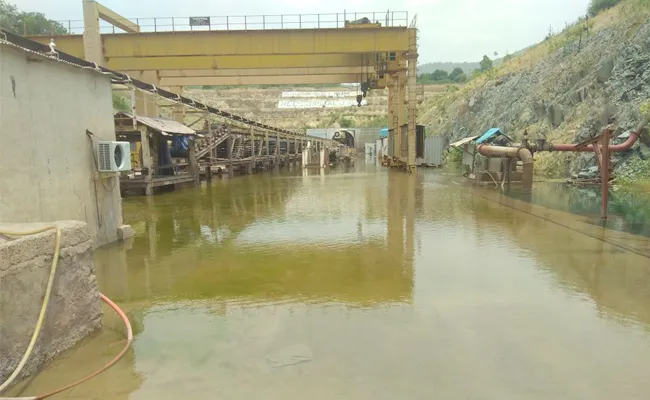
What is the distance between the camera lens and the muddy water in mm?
3334

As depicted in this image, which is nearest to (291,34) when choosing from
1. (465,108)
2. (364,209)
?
(364,209)

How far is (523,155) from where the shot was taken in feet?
47.5

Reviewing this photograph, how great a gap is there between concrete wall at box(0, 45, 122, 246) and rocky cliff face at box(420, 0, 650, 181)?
1525 centimetres

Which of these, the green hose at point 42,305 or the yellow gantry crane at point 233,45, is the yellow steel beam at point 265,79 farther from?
the green hose at point 42,305

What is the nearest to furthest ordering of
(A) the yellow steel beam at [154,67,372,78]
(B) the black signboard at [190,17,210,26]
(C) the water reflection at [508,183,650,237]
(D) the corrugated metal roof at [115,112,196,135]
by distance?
(C) the water reflection at [508,183,650,237]
(D) the corrugated metal roof at [115,112,196,135]
(B) the black signboard at [190,17,210,26]
(A) the yellow steel beam at [154,67,372,78]

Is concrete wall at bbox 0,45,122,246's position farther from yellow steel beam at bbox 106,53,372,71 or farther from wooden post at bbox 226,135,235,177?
yellow steel beam at bbox 106,53,372,71

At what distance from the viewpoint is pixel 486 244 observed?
7449 millimetres

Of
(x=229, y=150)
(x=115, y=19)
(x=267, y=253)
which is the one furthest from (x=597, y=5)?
(x=267, y=253)

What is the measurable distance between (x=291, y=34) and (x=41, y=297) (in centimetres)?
1878

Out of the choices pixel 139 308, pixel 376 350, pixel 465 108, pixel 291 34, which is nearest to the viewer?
pixel 376 350

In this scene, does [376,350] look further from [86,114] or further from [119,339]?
[86,114]

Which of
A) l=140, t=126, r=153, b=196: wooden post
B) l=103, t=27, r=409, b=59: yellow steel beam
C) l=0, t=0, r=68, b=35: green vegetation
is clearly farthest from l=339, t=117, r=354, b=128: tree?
l=140, t=126, r=153, b=196: wooden post

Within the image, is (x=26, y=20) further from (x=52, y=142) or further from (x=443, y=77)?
(x=443, y=77)

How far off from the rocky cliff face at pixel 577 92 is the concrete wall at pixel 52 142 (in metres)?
15.2
